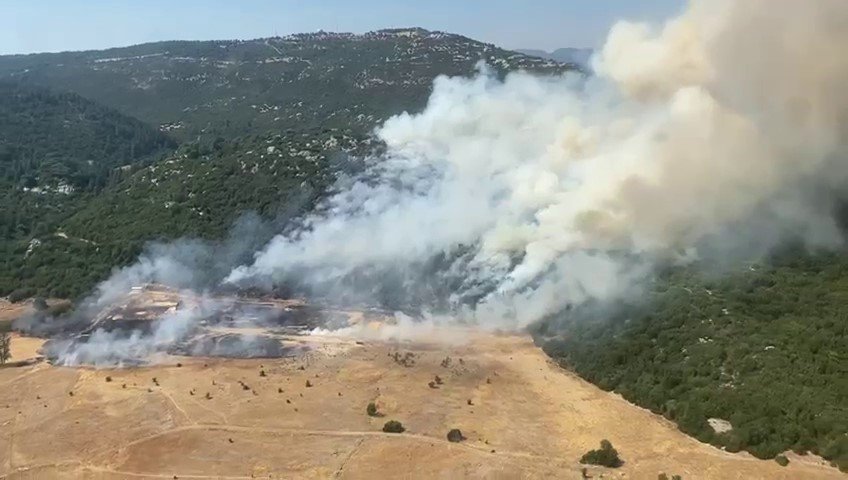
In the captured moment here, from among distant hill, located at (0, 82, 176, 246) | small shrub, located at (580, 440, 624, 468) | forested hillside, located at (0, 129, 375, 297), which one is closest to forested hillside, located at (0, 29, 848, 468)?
forested hillside, located at (0, 129, 375, 297)

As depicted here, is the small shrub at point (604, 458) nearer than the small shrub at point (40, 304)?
Yes

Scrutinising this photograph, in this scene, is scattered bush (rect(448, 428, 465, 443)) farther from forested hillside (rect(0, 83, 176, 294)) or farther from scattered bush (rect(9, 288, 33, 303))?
forested hillside (rect(0, 83, 176, 294))

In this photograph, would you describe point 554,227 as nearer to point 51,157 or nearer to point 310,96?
point 51,157

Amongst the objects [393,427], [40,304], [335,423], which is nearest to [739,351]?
[393,427]

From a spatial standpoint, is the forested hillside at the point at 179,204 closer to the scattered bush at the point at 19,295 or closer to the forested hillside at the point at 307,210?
the scattered bush at the point at 19,295

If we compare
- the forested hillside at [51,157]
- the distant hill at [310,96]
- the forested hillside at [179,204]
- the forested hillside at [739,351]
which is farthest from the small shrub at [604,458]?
the distant hill at [310,96]

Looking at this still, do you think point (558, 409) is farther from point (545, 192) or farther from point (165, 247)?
point (165, 247)
